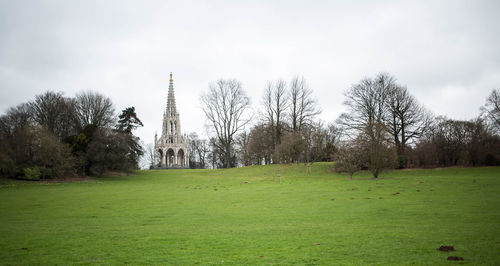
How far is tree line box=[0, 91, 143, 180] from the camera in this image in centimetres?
3813

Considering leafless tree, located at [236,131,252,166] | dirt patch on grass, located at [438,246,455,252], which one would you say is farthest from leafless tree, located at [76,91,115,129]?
dirt patch on grass, located at [438,246,455,252]

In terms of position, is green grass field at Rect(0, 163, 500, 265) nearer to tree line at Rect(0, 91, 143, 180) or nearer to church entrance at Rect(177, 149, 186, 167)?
tree line at Rect(0, 91, 143, 180)

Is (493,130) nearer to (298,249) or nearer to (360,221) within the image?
(360,221)

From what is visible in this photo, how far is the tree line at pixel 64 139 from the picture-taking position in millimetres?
38128

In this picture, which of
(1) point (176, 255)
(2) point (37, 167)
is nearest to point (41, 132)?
(2) point (37, 167)

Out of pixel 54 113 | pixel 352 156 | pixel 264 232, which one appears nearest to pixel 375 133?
pixel 352 156

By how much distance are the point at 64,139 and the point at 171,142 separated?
34.2 m

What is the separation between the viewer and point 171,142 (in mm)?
80062

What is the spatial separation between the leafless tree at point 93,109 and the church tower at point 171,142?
19.4m

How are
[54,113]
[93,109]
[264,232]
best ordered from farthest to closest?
[93,109] → [54,113] → [264,232]

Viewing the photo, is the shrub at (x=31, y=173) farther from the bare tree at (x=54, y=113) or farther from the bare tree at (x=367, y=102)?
the bare tree at (x=367, y=102)

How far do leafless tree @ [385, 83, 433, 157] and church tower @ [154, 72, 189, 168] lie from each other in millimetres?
51758

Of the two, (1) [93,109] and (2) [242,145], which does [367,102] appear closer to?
(2) [242,145]

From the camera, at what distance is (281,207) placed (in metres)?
15.7
